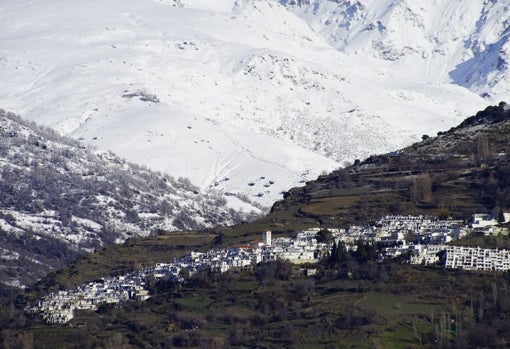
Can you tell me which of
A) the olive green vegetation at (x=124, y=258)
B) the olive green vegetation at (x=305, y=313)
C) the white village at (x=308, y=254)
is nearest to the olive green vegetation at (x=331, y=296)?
the olive green vegetation at (x=305, y=313)

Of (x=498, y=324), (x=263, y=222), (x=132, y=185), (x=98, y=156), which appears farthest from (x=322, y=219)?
(x=98, y=156)

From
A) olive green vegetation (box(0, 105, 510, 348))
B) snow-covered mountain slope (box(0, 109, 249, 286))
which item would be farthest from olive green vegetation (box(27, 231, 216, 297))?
snow-covered mountain slope (box(0, 109, 249, 286))

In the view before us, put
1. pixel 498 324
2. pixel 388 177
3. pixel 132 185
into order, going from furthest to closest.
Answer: pixel 132 185 → pixel 388 177 → pixel 498 324

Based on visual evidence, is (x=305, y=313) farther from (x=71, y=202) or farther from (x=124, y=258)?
(x=71, y=202)

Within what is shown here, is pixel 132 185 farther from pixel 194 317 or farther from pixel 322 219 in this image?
pixel 194 317

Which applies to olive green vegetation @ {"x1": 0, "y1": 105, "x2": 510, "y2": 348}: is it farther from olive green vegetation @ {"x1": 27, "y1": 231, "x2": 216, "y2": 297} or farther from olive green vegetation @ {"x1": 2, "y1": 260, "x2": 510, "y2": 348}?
olive green vegetation @ {"x1": 27, "y1": 231, "x2": 216, "y2": 297}

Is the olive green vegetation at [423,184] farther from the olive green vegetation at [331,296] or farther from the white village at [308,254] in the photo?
the white village at [308,254]
